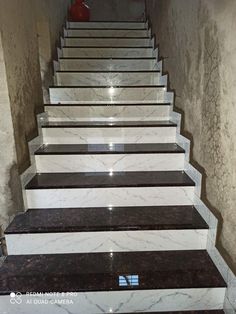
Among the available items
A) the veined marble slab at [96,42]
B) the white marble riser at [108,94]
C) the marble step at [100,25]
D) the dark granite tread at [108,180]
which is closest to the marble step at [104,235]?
the dark granite tread at [108,180]

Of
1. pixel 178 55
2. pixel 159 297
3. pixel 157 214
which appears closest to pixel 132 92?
pixel 178 55

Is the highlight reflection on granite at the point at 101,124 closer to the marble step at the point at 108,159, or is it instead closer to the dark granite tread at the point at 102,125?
the dark granite tread at the point at 102,125

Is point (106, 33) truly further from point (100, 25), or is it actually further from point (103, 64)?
point (103, 64)

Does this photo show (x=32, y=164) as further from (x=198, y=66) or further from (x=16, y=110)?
(x=198, y=66)

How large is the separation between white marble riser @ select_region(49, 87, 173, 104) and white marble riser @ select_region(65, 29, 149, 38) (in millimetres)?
1373

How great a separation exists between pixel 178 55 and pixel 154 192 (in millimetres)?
1322

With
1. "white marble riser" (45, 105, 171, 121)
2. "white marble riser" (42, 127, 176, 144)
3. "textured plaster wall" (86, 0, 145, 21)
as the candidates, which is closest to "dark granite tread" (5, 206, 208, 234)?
"white marble riser" (42, 127, 176, 144)

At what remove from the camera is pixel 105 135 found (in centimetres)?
221

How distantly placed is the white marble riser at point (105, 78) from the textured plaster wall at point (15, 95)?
2.24 feet

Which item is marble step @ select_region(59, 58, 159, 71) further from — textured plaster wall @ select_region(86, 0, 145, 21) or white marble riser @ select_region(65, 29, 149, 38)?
textured plaster wall @ select_region(86, 0, 145, 21)

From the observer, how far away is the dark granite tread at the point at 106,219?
1528mm

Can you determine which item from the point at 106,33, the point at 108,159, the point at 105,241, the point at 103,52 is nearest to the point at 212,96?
the point at 108,159

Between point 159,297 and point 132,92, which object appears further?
point 132,92

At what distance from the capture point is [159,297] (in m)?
1.32
